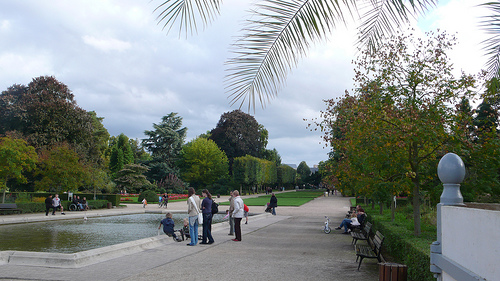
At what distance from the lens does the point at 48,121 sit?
135ft

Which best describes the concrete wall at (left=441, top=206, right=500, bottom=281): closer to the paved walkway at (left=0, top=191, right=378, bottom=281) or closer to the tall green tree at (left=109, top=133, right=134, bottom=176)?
the paved walkway at (left=0, top=191, right=378, bottom=281)

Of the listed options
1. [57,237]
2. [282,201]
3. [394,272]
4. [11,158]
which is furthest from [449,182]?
[282,201]

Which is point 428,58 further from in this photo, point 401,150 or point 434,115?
point 401,150

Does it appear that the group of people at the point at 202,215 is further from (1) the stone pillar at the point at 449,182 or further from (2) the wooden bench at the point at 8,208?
(2) the wooden bench at the point at 8,208

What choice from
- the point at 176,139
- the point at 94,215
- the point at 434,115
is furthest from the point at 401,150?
the point at 176,139

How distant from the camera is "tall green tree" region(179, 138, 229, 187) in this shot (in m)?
69.8

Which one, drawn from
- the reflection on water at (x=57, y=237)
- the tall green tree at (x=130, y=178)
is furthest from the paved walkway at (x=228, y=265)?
the tall green tree at (x=130, y=178)

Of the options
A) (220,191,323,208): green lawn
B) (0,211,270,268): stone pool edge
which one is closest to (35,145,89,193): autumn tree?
(220,191,323,208): green lawn

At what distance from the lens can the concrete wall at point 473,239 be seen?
317 centimetres

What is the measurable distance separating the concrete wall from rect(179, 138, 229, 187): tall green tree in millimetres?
65215

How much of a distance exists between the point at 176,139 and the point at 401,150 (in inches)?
2475

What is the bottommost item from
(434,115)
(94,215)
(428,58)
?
(94,215)

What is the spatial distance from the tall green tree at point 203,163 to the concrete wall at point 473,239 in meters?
65.2

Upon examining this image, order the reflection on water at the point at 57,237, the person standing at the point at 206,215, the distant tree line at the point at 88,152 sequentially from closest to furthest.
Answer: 1. the person standing at the point at 206,215
2. the reflection on water at the point at 57,237
3. the distant tree line at the point at 88,152
